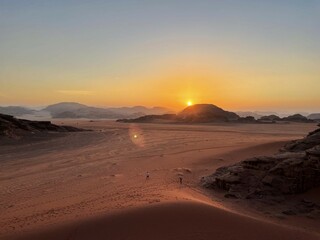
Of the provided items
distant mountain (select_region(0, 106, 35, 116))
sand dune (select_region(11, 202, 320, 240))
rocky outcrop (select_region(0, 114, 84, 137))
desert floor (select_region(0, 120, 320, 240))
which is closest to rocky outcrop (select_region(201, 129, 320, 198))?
desert floor (select_region(0, 120, 320, 240))

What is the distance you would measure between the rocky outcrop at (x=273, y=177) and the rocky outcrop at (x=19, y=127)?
86.0 feet

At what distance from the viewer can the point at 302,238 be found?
8.33m

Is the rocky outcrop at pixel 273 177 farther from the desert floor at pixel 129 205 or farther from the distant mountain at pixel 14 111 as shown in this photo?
the distant mountain at pixel 14 111

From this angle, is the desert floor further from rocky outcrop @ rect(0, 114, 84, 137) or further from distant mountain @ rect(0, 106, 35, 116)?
distant mountain @ rect(0, 106, 35, 116)

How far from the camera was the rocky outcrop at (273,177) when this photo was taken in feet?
37.9

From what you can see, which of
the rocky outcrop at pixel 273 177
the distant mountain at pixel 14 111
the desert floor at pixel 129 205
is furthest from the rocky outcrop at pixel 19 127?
the distant mountain at pixel 14 111

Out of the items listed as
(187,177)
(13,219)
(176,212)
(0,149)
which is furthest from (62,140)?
(176,212)

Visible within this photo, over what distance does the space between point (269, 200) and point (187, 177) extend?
17.2ft

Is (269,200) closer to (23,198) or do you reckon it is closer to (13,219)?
(13,219)

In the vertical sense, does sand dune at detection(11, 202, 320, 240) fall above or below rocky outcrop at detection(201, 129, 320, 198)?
below

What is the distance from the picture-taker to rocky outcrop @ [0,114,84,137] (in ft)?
112

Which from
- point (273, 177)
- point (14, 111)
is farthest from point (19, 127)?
point (14, 111)

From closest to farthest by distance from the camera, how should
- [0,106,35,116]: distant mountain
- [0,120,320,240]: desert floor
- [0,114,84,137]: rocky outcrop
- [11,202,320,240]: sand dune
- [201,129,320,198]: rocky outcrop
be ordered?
[11,202,320,240]: sand dune < [0,120,320,240]: desert floor < [201,129,320,198]: rocky outcrop < [0,114,84,137]: rocky outcrop < [0,106,35,116]: distant mountain

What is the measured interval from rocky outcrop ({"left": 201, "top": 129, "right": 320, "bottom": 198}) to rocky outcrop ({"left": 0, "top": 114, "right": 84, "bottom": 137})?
2622 centimetres
